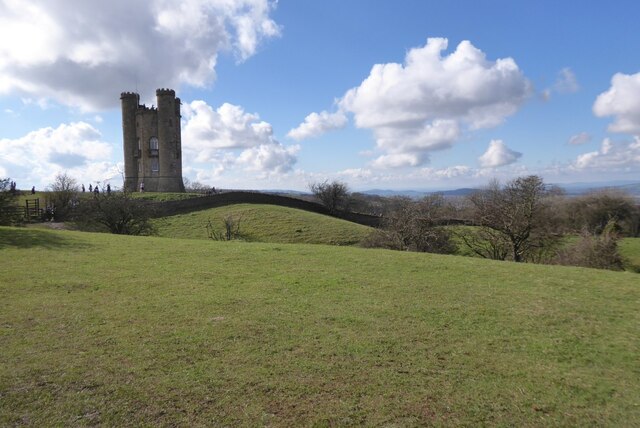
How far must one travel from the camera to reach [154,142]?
60375mm

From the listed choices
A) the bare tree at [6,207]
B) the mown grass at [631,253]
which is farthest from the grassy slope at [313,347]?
the mown grass at [631,253]

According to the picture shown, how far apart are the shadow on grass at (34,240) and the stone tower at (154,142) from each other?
42.0m

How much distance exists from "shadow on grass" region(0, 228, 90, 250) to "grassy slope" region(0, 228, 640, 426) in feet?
12.1

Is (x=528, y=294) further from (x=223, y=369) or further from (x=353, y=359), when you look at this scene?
(x=223, y=369)

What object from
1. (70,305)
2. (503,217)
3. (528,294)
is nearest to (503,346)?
(528,294)

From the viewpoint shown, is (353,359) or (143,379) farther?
(353,359)

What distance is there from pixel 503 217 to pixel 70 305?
25921mm

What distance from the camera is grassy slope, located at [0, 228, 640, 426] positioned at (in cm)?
529

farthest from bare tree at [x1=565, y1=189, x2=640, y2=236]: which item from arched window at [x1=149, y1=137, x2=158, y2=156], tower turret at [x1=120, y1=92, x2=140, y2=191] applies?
tower turret at [x1=120, y1=92, x2=140, y2=191]

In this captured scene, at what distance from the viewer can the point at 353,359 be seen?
6.63 meters

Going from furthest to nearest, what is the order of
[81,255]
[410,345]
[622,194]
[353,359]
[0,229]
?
[622,194]
[0,229]
[81,255]
[410,345]
[353,359]

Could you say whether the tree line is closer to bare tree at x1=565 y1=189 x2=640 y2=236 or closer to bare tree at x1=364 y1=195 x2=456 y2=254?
bare tree at x1=364 y1=195 x2=456 y2=254

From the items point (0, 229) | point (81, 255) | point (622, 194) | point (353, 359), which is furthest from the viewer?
point (622, 194)

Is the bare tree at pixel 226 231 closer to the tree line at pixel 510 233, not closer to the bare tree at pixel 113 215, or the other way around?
the bare tree at pixel 113 215
